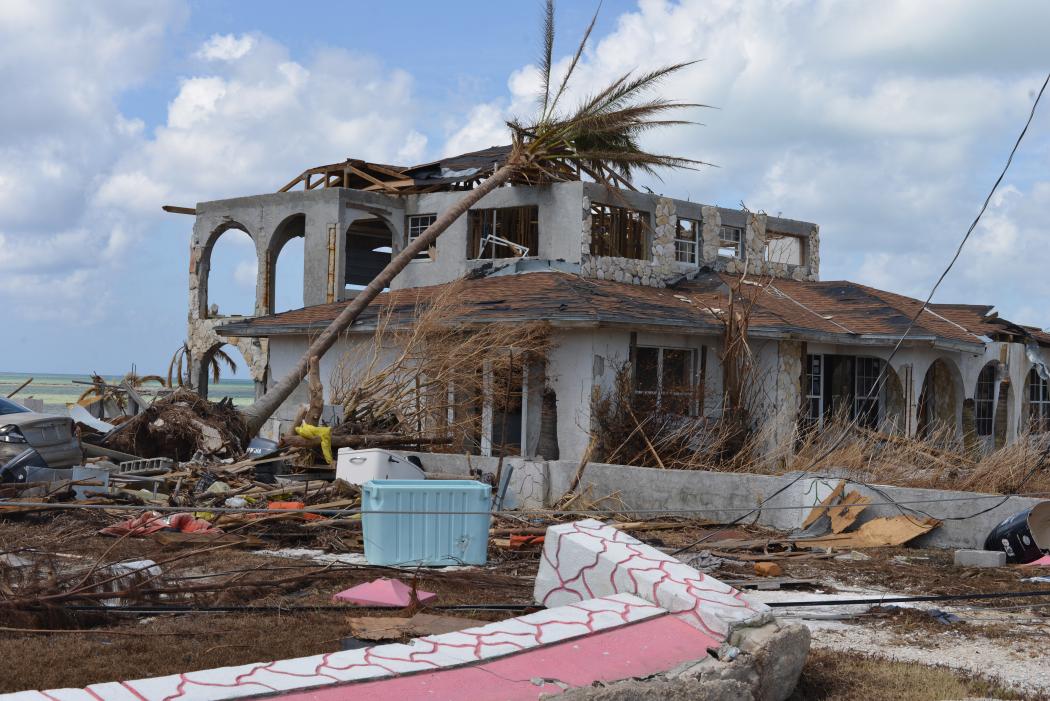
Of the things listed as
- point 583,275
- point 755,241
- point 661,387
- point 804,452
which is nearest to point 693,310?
point 661,387

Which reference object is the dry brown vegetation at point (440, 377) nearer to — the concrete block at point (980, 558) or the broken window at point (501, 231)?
the broken window at point (501, 231)

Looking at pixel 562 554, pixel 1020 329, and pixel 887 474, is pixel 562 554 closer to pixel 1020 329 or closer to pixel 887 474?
pixel 887 474

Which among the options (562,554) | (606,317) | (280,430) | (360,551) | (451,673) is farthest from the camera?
(280,430)

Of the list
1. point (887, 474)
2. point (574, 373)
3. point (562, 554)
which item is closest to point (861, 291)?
point (574, 373)

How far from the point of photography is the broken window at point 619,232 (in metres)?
22.8

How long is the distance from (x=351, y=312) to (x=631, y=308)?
5.44 m

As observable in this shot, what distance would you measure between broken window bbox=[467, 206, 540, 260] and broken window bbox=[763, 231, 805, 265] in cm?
670

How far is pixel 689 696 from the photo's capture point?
18.7 feet

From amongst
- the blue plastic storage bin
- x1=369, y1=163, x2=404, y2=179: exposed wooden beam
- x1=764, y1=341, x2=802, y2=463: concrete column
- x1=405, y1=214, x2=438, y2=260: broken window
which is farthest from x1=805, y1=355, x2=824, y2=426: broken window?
the blue plastic storage bin

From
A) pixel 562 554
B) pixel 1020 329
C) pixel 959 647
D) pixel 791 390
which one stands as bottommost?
pixel 959 647

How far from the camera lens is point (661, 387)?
1925cm

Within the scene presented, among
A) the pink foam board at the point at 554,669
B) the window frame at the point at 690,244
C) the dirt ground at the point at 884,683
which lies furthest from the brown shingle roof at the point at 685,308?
the pink foam board at the point at 554,669

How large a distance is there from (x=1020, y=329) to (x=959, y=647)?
1963 cm

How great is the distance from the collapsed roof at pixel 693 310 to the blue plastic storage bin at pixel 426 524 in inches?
289
